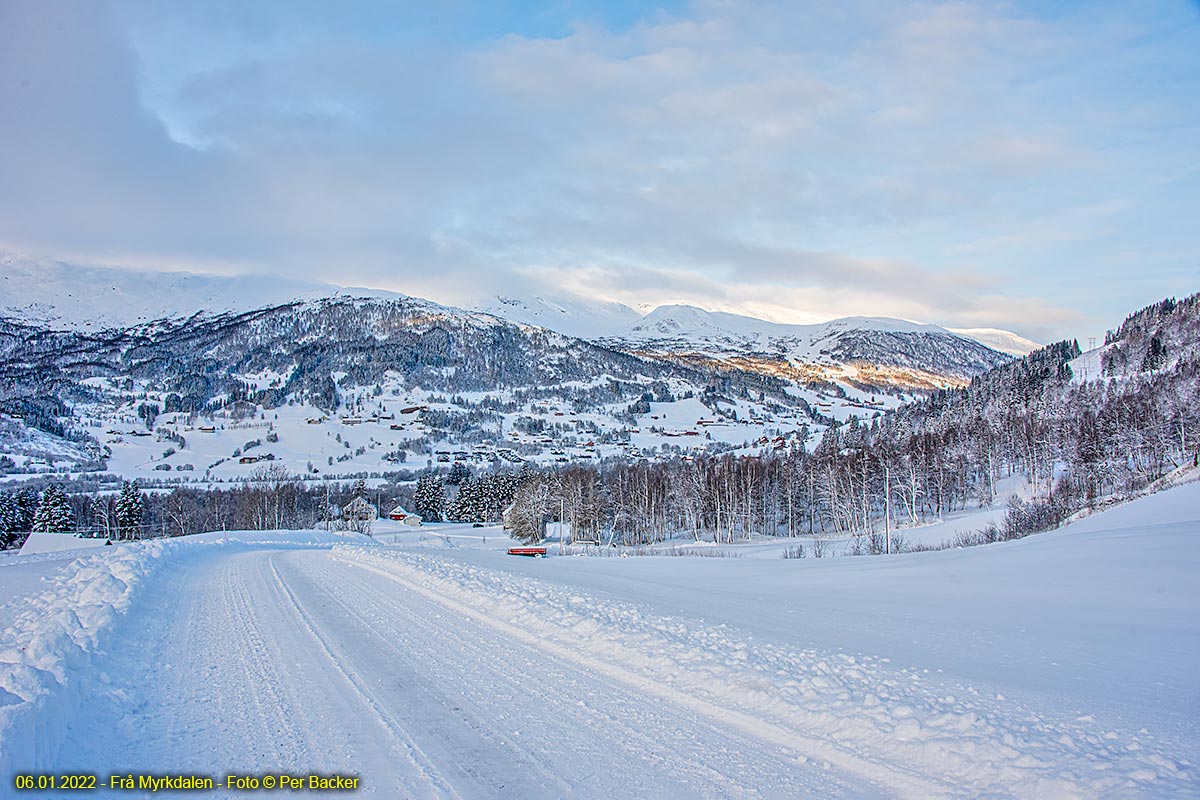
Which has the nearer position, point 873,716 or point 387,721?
point 873,716

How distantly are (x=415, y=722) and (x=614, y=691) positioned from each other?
7.43ft

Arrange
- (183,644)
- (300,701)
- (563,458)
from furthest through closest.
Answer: (563,458), (183,644), (300,701)

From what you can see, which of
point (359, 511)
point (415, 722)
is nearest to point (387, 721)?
point (415, 722)

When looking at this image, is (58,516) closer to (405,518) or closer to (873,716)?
(405,518)

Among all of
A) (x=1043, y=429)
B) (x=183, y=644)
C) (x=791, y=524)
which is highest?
(x=1043, y=429)

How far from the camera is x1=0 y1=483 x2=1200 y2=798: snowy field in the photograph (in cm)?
506

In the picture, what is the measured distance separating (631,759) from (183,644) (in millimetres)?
8167

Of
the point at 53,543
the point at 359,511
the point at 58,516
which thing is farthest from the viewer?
the point at 359,511

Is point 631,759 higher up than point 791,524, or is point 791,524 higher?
point 631,759

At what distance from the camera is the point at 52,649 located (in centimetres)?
772

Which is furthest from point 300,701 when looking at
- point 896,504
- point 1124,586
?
point 896,504

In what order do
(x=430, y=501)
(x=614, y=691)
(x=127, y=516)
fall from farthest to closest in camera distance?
1. (x=430, y=501)
2. (x=127, y=516)
3. (x=614, y=691)

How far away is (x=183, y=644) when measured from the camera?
9805mm

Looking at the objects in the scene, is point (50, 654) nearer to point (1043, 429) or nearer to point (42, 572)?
point (42, 572)
